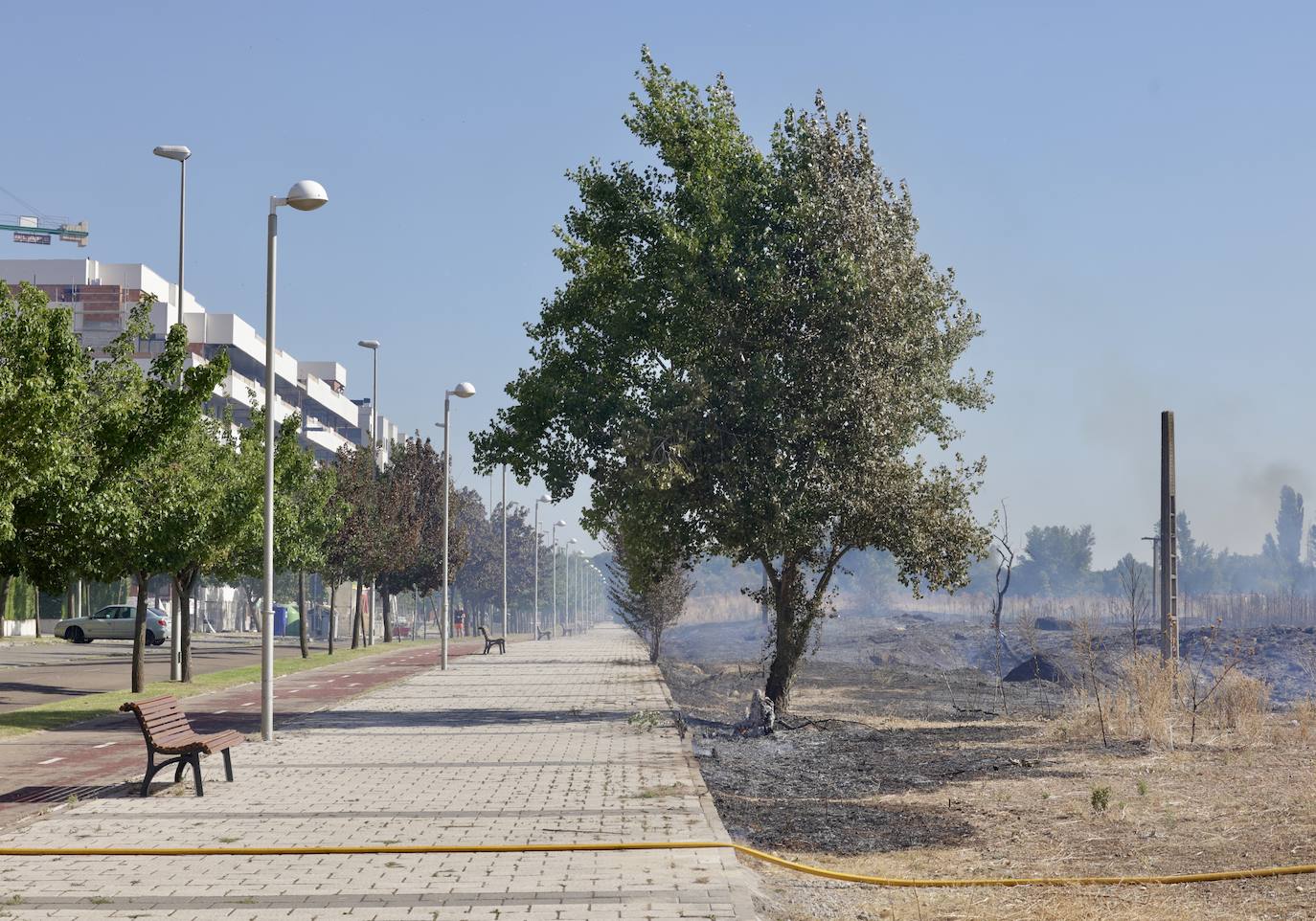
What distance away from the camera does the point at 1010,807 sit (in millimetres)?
14828

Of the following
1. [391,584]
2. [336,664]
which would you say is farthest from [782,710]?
[391,584]

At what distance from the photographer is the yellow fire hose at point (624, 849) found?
999cm

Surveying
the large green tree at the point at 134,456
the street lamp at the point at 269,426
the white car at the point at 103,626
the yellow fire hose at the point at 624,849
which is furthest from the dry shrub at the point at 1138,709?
the white car at the point at 103,626

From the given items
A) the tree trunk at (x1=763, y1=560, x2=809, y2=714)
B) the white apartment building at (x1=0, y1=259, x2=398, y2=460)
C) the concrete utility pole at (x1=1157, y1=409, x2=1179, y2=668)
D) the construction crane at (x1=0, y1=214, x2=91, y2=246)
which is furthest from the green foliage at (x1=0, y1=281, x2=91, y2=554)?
the construction crane at (x1=0, y1=214, x2=91, y2=246)

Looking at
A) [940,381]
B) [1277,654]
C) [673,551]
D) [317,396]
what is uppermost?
[317,396]

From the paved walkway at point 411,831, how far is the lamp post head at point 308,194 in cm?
656

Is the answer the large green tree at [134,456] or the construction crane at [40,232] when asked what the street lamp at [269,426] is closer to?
the large green tree at [134,456]

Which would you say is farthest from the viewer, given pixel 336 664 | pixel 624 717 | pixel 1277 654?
pixel 1277 654

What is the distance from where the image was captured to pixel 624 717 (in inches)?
923

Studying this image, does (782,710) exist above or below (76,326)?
below

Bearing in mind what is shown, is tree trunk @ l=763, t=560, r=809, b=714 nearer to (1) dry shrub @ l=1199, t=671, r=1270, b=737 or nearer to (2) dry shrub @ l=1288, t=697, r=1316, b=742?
(1) dry shrub @ l=1199, t=671, r=1270, b=737

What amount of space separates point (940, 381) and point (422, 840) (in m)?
17.7

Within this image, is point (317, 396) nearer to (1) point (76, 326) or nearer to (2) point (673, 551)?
(1) point (76, 326)

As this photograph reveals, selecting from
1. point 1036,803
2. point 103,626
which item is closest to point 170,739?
point 1036,803
